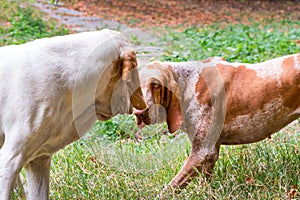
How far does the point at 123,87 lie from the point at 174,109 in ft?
3.74

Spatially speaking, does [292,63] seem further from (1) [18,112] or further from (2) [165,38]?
(2) [165,38]

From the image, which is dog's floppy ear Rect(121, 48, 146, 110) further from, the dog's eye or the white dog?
the dog's eye

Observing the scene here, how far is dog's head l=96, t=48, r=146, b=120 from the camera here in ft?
10.9

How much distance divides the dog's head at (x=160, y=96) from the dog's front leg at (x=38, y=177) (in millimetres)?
782

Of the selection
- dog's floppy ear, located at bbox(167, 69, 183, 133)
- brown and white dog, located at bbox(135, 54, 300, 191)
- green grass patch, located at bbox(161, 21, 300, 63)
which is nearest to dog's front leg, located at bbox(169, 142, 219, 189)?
brown and white dog, located at bbox(135, 54, 300, 191)

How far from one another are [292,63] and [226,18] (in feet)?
43.5

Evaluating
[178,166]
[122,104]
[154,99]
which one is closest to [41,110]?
[122,104]

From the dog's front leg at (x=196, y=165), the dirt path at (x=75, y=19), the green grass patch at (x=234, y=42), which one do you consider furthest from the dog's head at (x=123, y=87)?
the dirt path at (x=75, y=19)

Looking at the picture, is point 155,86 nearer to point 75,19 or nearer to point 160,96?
point 160,96

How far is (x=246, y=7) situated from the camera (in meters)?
19.9

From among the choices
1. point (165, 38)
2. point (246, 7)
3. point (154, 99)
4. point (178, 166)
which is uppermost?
point (154, 99)

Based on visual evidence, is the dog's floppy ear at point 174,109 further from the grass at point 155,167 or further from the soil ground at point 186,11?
the soil ground at point 186,11

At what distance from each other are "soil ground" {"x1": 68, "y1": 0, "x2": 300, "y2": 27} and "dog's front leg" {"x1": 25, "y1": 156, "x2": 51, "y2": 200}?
1219 centimetres

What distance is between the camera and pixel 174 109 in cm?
449
